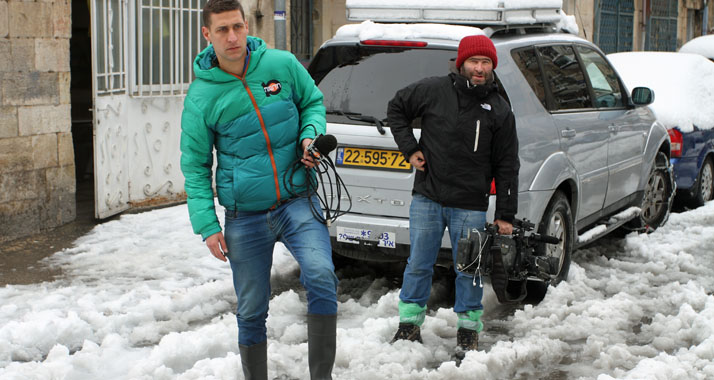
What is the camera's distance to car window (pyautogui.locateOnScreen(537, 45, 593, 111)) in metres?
6.90

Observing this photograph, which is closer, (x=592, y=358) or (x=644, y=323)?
(x=592, y=358)

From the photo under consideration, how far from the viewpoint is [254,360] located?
4457 millimetres

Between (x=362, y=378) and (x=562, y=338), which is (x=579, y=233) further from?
(x=362, y=378)

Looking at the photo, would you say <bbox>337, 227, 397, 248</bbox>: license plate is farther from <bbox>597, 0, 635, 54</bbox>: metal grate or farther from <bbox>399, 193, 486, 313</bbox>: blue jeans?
<bbox>597, 0, 635, 54</bbox>: metal grate

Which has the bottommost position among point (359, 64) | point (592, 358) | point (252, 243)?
point (592, 358)

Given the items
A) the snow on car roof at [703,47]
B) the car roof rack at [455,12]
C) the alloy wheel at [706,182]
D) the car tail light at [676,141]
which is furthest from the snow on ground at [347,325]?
the snow on car roof at [703,47]

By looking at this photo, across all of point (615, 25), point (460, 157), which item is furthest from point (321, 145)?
point (615, 25)

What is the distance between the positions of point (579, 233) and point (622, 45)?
20.0 m

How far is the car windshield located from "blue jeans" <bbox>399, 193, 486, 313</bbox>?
926mm

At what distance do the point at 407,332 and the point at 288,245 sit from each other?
1.49 meters

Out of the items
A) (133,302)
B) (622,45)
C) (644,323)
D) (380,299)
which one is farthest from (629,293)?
(622,45)

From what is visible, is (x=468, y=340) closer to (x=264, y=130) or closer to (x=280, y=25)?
(x=264, y=130)

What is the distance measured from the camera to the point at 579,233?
7.59m

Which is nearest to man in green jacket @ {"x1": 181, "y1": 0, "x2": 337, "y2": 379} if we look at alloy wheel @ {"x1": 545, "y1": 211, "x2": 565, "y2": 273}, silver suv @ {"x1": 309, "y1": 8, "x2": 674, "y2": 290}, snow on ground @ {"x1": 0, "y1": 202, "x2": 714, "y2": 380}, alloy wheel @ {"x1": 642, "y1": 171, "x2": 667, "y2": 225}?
snow on ground @ {"x1": 0, "y1": 202, "x2": 714, "y2": 380}
